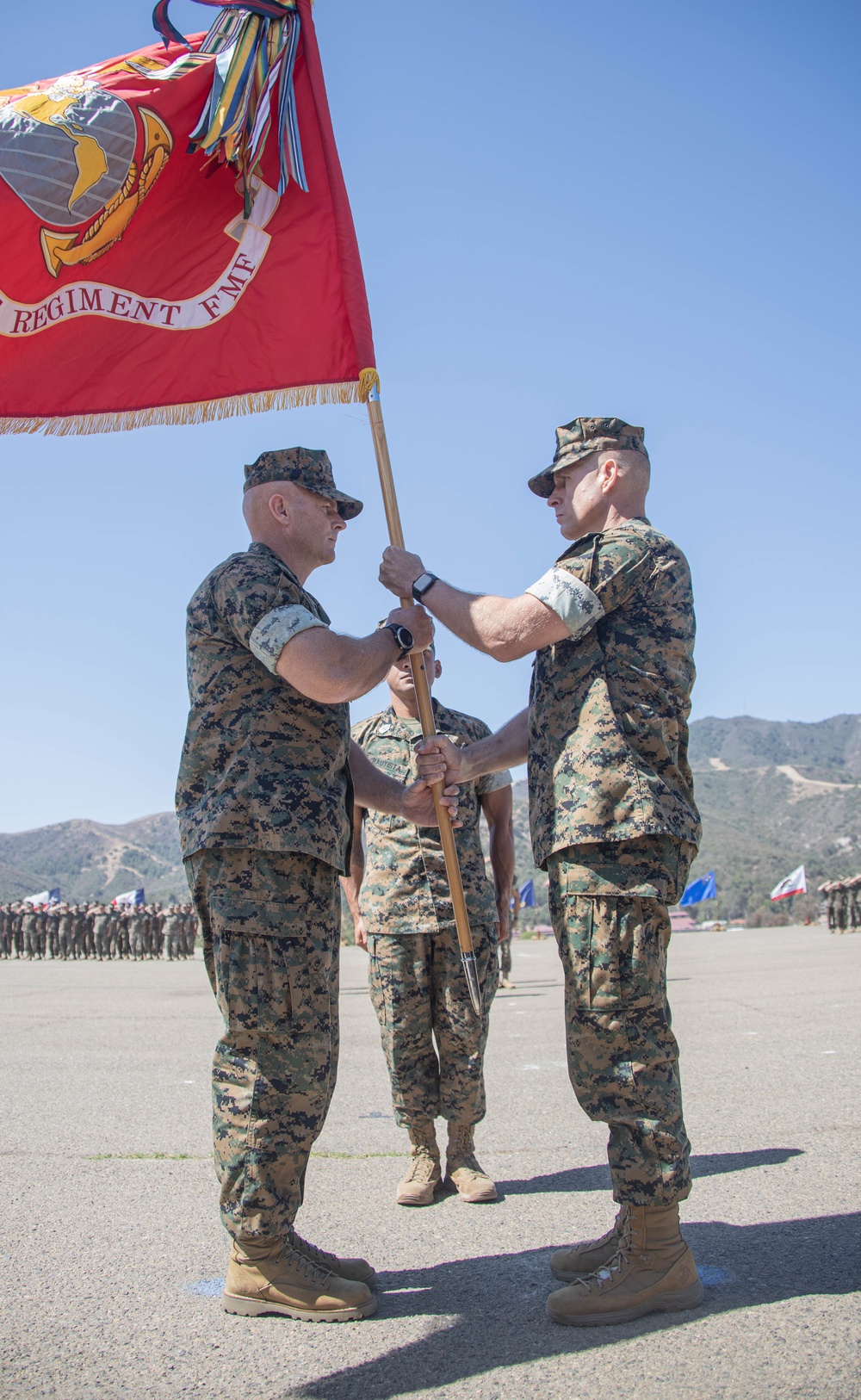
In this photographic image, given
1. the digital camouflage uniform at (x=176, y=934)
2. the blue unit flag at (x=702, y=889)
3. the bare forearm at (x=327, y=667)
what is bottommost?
the digital camouflage uniform at (x=176, y=934)

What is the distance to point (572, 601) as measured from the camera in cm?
301

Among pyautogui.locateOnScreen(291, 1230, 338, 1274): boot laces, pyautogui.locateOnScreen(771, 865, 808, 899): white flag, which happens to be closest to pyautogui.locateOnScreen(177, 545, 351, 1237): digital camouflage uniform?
pyautogui.locateOnScreen(291, 1230, 338, 1274): boot laces

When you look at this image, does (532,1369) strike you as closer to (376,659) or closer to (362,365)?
(376,659)

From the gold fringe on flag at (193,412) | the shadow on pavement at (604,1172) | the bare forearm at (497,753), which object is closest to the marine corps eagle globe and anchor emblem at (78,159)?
the gold fringe on flag at (193,412)

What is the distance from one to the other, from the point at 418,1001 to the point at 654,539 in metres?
2.27

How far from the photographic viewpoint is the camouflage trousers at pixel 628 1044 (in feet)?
9.33

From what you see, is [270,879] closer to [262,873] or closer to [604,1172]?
[262,873]

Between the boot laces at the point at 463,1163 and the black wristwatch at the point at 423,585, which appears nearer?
the black wristwatch at the point at 423,585

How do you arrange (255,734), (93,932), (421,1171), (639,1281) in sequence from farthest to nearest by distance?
(93,932) < (421,1171) < (255,734) < (639,1281)

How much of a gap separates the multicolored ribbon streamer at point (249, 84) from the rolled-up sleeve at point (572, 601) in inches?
77.9

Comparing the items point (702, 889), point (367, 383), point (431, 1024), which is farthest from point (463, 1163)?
point (702, 889)

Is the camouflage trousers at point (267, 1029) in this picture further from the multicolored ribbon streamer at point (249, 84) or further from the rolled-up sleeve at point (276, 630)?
the multicolored ribbon streamer at point (249, 84)

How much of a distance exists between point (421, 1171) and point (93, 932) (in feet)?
109

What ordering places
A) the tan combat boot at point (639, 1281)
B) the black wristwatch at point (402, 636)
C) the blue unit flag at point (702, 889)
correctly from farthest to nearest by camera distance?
the blue unit flag at point (702, 889)
the black wristwatch at point (402, 636)
the tan combat boot at point (639, 1281)
